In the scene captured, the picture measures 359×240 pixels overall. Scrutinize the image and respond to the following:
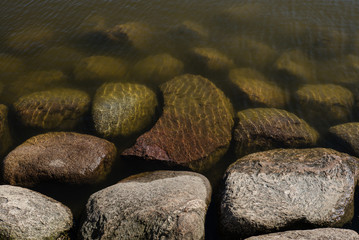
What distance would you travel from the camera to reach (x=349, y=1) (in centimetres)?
1045

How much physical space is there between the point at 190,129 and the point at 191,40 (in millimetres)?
4418

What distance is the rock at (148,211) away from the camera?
3680mm

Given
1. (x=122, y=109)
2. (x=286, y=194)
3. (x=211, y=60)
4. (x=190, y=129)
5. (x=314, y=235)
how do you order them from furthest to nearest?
(x=211, y=60) → (x=122, y=109) → (x=190, y=129) → (x=286, y=194) → (x=314, y=235)

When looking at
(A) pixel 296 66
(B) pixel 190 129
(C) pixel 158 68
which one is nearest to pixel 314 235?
(B) pixel 190 129

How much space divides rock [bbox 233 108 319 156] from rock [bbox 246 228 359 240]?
8.35 feet

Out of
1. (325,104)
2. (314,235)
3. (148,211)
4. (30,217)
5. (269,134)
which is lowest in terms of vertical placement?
(325,104)

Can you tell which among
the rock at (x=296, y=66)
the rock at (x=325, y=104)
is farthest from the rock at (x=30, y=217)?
the rock at (x=296, y=66)

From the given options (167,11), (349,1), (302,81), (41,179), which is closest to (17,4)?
(167,11)

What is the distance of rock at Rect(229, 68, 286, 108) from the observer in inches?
282

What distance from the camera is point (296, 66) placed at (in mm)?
8164

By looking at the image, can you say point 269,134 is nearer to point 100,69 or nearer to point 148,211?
point 148,211

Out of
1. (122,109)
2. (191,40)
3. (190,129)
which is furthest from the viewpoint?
(191,40)

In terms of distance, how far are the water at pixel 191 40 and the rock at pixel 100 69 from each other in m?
0.21

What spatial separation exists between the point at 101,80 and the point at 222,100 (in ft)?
11.7
